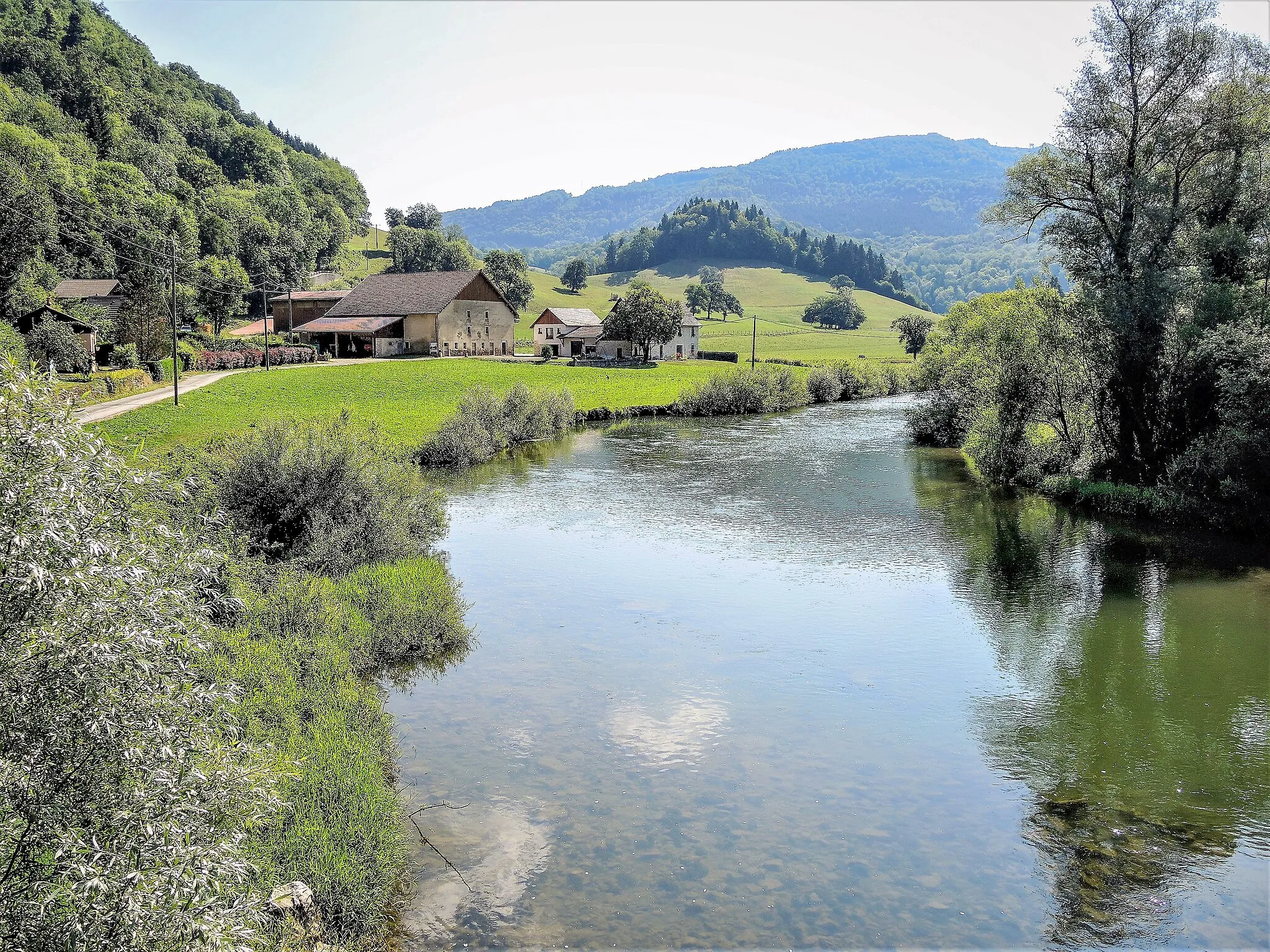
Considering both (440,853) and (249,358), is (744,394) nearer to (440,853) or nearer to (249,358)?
(249,358)

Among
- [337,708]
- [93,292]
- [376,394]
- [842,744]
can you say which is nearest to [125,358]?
[376,394]

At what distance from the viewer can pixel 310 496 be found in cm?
1911

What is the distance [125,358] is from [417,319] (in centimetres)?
2948

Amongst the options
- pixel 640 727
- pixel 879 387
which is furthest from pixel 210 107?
pixel 640 727

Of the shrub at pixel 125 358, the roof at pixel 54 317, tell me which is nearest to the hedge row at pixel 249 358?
the shrub at pixel 125 358

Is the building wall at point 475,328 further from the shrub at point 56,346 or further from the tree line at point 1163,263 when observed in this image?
the tree line at point 1163,263

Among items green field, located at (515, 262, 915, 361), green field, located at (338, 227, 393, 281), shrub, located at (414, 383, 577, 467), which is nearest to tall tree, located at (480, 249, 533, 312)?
green field, located at (515, 262, 915, 361)

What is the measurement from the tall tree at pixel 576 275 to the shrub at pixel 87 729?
170 meters

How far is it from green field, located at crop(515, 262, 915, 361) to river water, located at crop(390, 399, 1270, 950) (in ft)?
264

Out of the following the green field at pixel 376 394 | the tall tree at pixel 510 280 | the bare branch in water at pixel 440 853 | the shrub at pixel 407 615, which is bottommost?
the bare branch in water at pixel 440 853

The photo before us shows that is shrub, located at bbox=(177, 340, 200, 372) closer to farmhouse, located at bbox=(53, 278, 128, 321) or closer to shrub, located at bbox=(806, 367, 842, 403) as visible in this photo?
farmhouse, located at bbox=(53, 278, 128, 321)

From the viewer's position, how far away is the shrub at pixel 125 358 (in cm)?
5278

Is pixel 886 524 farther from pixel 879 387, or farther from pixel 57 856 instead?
pixel 879 387

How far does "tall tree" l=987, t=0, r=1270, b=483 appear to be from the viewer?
91.6 ft
